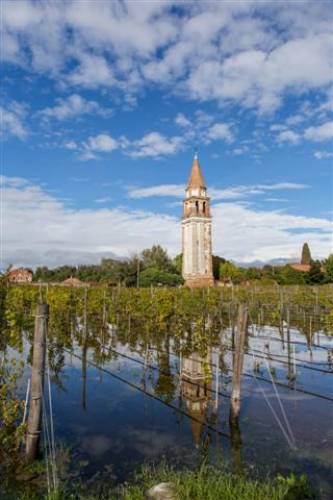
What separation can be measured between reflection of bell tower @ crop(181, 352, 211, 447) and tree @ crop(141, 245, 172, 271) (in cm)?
5474

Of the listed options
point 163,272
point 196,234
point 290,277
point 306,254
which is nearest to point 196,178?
point 196,234

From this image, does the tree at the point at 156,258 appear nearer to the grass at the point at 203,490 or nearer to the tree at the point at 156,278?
the tree at the point at 156,278

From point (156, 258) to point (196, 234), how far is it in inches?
493

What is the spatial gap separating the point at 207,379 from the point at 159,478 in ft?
11.0

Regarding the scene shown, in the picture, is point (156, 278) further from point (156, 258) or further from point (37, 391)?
point (37, 391)

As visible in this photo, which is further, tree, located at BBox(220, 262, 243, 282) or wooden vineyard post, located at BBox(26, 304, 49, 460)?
tree, located at BBox(220, 262, 243, 282)

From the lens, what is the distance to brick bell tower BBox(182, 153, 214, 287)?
189 feet

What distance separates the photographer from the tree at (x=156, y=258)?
67.2 metres

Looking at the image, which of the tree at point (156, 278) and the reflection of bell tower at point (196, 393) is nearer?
the reflection of bell tower at point (196, 393)

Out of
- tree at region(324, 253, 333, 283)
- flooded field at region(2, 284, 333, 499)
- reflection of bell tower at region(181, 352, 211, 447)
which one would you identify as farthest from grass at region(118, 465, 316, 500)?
tree at region(324, 253, 333, 283)

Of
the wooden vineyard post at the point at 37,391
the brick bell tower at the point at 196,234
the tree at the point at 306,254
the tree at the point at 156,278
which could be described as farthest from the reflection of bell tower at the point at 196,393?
the tree at the point at 306,254

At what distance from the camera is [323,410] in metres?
8.02

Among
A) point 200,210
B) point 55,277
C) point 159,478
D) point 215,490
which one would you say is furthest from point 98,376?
point 55,277

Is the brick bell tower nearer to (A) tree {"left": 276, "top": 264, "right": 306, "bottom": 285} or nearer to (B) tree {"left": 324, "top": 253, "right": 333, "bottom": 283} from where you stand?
(A) tree {"left": 276, "top": 264, "right": 306, "bottom": 285}
